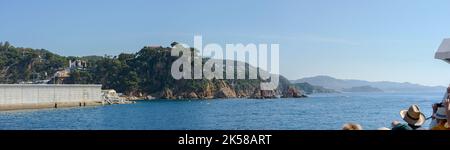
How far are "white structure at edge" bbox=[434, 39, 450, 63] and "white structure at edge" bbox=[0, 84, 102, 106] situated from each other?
194 feet

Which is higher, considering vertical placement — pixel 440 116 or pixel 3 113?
pixel 440 116

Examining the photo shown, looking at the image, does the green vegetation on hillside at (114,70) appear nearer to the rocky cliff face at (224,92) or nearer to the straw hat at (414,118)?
the rocky cliff face at (224,92)

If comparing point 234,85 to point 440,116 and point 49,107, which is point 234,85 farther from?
point 440,116

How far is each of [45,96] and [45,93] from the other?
1.47 feet

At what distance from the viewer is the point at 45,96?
6344cm

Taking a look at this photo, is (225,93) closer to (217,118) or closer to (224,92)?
(224,92)

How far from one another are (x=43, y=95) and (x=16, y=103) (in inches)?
143

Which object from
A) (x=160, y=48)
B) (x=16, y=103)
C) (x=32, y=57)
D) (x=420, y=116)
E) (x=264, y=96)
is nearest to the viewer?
(x=420, y=116)

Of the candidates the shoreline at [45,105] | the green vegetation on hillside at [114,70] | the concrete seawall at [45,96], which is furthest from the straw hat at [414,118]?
the green vegetation on hillside at [114,70]

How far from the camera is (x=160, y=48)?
70312 millimetres

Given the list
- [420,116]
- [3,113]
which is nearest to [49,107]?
[3,113]

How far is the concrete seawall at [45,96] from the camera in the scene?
5850 centimetres
